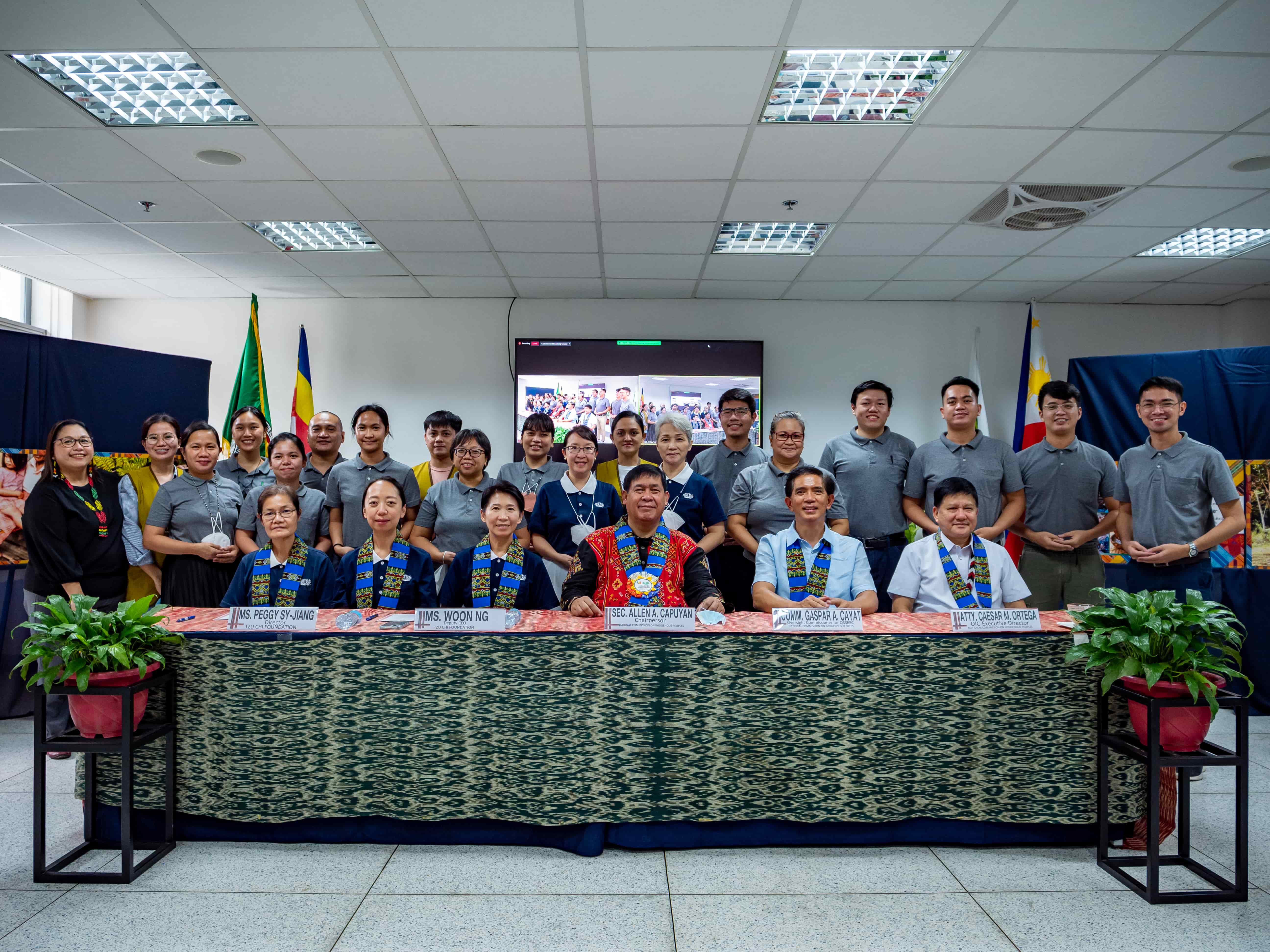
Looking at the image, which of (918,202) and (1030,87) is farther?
(918,202)

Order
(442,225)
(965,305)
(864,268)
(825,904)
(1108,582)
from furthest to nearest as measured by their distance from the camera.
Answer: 1. (965,305)
2. (864,268)
3. (1108,582)
4. (442,225)
5. (825,904)

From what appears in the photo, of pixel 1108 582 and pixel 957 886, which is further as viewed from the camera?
pixel 1108 582

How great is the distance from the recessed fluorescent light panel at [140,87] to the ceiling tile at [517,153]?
0.92 meters

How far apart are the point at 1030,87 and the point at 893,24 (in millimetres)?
773

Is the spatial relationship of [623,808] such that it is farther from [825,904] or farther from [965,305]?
[965,305]

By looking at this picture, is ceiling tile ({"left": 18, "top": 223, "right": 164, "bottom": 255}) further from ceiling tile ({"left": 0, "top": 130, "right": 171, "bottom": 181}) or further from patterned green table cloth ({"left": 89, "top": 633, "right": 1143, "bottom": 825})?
patterned green table cloth ({"left": 89, "top": 633, "right": 1143, "bottom": 825})

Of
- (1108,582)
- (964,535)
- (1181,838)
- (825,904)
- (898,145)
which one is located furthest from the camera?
(1108,582)

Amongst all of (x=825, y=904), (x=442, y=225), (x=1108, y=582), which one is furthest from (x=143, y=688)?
(x=1108, y=582)

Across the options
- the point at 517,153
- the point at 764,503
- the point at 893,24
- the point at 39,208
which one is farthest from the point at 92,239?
the point at 893,24

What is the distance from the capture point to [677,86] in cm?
281

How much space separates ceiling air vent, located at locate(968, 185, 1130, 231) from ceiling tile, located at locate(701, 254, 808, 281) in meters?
1.22

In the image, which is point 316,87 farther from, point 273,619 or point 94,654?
point 94,654

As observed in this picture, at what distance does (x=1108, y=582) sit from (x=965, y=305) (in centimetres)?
262

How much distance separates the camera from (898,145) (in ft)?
10.8
